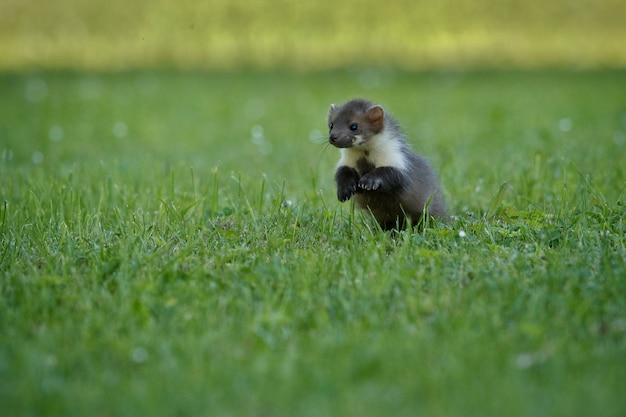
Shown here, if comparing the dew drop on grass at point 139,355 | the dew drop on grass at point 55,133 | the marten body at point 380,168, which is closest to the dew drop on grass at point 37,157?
the dew drop on grass at point 55,133

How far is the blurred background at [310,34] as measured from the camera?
56.9 ft

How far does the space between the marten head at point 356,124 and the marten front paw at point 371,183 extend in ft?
0.96

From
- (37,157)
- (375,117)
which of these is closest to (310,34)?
(37,157)

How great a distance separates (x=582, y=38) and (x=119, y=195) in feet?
49.7

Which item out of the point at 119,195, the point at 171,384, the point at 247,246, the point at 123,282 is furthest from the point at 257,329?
the point at 119,195

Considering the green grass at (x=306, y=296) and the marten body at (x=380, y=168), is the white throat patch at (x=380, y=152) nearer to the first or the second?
the marten body at (x=380, y=168)

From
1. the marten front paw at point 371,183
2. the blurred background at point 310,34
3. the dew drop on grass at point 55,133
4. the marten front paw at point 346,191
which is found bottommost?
the marten front paw at point 346,191

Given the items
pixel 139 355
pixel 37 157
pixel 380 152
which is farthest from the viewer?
pixel 37 157

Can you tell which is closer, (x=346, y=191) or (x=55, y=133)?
(x=346, y=191)

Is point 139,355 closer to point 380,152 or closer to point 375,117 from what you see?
point 380,152

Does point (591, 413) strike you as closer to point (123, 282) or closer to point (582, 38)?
point (123, 282)

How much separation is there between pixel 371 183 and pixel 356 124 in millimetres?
479

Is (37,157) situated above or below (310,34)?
below

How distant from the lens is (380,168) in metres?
5.33
